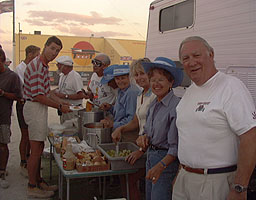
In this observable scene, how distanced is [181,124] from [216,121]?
0.28 meters

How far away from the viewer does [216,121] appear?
1.81 meters

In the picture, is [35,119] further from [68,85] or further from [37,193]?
[68,85]

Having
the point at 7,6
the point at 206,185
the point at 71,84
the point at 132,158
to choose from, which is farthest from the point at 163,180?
the point at 7,6

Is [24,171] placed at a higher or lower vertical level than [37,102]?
lower

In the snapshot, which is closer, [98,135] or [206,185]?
[206,185]

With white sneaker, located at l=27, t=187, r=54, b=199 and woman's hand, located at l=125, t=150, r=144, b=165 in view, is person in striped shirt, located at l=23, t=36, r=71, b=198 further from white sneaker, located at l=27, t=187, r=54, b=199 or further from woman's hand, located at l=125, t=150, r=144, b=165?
woman's hand, located at l=125, t=150, r=144, b=165

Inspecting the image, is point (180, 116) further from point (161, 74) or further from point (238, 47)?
point (238, 47)

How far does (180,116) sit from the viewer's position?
205cm

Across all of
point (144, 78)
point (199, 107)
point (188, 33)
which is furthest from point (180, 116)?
point (188, 33)

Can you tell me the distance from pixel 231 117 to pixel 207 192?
52 centimetres

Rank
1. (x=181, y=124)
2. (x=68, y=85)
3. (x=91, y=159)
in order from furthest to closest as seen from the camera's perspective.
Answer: (x=68, y=85) → (x=91, y=159) → (x=181, y=124)

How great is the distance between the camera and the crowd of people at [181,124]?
177 centimetres

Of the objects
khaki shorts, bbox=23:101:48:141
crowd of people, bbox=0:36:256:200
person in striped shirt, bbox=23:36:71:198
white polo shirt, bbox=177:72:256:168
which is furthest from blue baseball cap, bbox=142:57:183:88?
khaki shorts, bbox=23:101:48:141

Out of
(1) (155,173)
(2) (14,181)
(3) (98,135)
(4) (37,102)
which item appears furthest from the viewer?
(2) (14,181)
